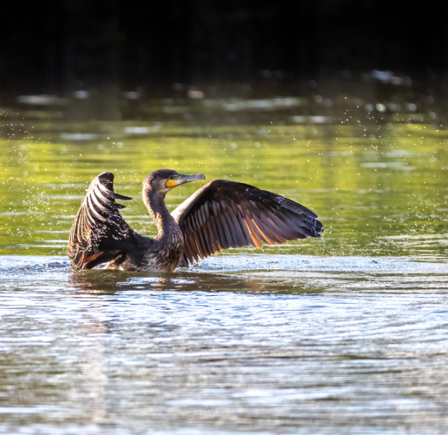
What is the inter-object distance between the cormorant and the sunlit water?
0.65 ft

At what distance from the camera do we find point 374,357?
6.11 m

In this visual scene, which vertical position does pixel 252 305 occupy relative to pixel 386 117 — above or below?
below

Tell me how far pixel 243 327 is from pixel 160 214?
2497mm

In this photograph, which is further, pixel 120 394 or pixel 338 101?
pixel 338 101

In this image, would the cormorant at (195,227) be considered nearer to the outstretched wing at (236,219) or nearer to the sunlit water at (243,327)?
the outstretched wing at (236,219)

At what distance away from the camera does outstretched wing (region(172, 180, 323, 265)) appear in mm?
8977

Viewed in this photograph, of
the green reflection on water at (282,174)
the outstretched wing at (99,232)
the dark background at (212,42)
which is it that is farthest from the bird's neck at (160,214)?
the dark background at (212,42)

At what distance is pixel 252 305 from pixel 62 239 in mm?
3426

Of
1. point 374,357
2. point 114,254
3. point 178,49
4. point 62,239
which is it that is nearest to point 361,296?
point 374,357

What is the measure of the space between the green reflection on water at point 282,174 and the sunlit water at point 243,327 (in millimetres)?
49

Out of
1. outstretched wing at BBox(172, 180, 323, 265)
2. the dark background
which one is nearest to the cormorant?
outstretched wing at BBox(172, 180, 323, 265)

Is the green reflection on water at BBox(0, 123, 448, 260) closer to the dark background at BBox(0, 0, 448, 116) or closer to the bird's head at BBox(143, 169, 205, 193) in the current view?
the bird's head at BBox(143, 169, 205, 193)

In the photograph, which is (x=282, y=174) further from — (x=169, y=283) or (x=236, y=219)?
(x=169, y=283)

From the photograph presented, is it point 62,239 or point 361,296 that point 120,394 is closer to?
point 361,296
